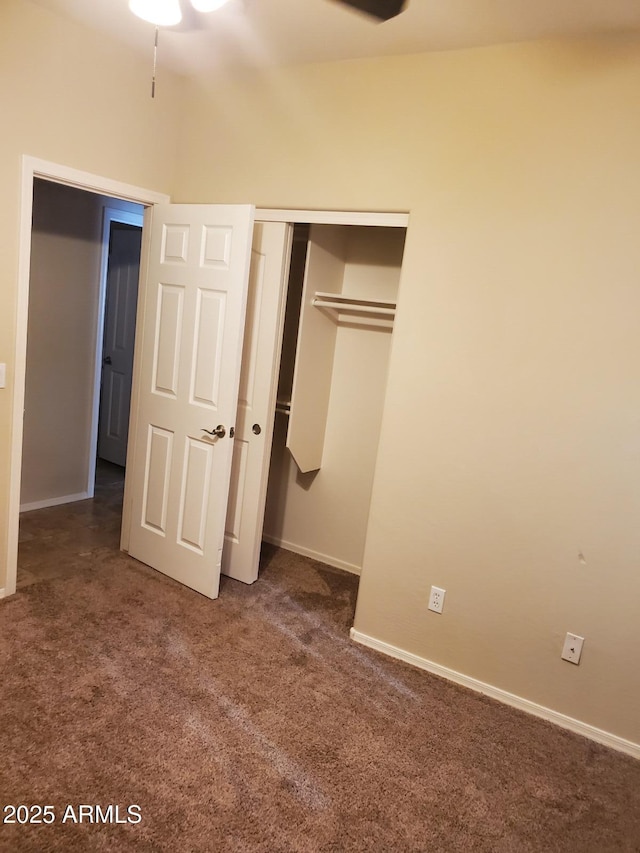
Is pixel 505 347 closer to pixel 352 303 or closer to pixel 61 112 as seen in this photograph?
pixel 352 303

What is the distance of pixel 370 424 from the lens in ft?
11.3

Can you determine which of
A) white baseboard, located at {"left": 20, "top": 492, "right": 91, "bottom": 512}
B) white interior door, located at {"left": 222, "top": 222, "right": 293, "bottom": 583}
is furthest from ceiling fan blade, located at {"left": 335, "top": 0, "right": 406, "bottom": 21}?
white baseboard, located at {"left": 20, "top": 492, "right": 91, "bottom": 512}

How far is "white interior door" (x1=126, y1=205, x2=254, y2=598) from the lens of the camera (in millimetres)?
2787

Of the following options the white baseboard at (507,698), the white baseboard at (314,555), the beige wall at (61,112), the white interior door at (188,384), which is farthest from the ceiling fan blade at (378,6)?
the white baseboard at (314,555)

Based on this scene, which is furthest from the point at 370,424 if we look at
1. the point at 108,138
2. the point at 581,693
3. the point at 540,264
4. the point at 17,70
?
the point at 17,70

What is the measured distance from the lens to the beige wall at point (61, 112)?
2.39m

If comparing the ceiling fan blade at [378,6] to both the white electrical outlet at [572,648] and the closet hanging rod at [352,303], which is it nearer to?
the closet hanging rod at [352,303]

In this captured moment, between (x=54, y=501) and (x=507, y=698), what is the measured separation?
3.18 metres

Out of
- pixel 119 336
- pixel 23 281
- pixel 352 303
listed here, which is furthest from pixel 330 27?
pixel 119 336

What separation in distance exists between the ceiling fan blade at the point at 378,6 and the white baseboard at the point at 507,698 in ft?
8.05

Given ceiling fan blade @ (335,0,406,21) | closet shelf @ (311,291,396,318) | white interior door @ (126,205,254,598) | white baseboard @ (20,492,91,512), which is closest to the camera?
ceiling fan blade @ (335,0,406,21)

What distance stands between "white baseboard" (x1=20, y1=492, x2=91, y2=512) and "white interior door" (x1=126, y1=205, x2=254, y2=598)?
110cm

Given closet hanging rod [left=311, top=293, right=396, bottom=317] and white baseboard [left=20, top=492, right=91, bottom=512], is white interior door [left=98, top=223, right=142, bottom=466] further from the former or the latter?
closet hanging rod [left=311, top=293, right=396, bottom=317]

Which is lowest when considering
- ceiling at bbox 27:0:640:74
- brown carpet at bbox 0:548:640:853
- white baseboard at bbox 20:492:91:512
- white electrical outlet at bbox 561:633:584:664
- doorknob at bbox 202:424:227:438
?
brown carpet at bbox 0:548:640:853
